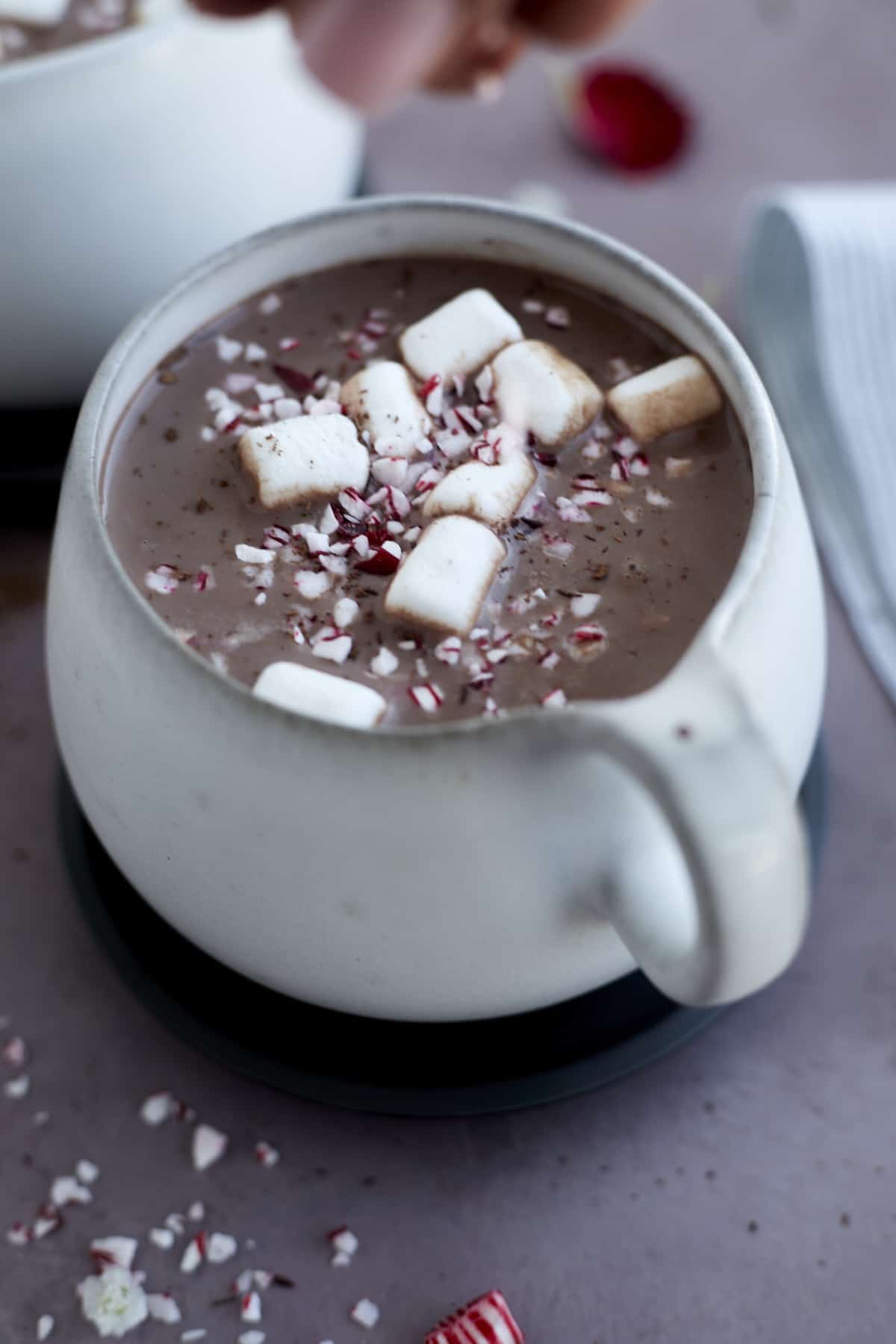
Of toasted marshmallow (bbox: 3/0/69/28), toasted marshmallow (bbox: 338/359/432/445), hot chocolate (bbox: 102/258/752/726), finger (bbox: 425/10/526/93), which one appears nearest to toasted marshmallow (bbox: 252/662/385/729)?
hot chocolate (bbox: 102/258/752/726)

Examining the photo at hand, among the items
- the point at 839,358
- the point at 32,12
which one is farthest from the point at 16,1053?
the point at 839,358

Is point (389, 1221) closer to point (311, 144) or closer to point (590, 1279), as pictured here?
point (590, 1279)

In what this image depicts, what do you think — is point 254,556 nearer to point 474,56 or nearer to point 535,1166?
point 474,56

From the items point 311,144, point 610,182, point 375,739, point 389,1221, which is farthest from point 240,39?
point 389,1221

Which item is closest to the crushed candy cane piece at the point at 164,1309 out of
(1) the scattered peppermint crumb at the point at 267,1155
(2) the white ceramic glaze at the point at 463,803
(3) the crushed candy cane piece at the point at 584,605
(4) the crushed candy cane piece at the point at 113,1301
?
(4) the crushed candy cane piece at the point at 113,1301

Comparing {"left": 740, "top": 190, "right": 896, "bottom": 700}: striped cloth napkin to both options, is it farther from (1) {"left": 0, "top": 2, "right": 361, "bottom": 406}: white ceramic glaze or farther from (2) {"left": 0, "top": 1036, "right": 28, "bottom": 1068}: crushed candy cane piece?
(2) {"left": 0, "top": 1036, "right": 28, "bottom": 1068}: crushed candy cane piece

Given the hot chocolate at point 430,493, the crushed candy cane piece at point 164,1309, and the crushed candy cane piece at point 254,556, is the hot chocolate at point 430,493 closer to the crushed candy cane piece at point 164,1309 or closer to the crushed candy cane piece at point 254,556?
the crushed candy cane piece at point 254,556
